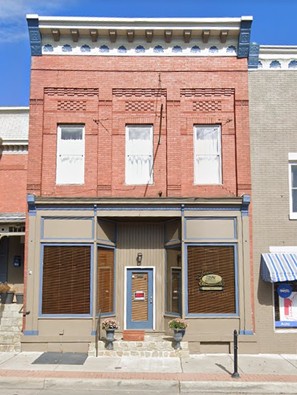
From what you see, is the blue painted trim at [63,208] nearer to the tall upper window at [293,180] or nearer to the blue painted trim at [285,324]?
the tall upper window at [293,180]

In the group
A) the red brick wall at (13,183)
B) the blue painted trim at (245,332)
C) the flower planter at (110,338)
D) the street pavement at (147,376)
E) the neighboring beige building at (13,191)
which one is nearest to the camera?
the street pavement at (147,376)

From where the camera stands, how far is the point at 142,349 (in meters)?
13.5

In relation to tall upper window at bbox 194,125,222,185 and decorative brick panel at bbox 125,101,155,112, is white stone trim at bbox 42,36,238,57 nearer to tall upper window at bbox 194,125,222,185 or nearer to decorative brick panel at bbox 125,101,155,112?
decorative brick panel at bbox 125,101,155,112

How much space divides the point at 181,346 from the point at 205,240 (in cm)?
321

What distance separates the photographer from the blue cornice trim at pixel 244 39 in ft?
50.0

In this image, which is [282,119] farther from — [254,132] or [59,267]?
[59,267]

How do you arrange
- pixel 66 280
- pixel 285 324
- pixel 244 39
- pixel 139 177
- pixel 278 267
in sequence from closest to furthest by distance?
pixel 278 267
pixel 285 324
pixel 66 280
pixel 139 177
pixel 244 39

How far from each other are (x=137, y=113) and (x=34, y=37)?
4152 millimetres

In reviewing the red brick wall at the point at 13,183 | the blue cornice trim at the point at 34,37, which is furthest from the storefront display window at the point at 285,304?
the blue cornice trim at the point at 34,37

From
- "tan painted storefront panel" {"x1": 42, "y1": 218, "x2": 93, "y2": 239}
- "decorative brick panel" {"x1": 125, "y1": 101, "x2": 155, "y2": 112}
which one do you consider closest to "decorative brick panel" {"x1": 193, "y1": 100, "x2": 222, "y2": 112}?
"decorative brick panel" {"x1": 125, "y1": 101, "x2": 155, "y2": 112}

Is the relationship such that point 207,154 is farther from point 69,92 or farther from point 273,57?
point 69,92

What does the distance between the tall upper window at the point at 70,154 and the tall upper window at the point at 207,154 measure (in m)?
3.68

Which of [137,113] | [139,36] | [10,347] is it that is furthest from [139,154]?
[10,347]

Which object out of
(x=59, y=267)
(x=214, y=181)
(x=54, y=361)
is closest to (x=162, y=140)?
(x=214, y=181)
